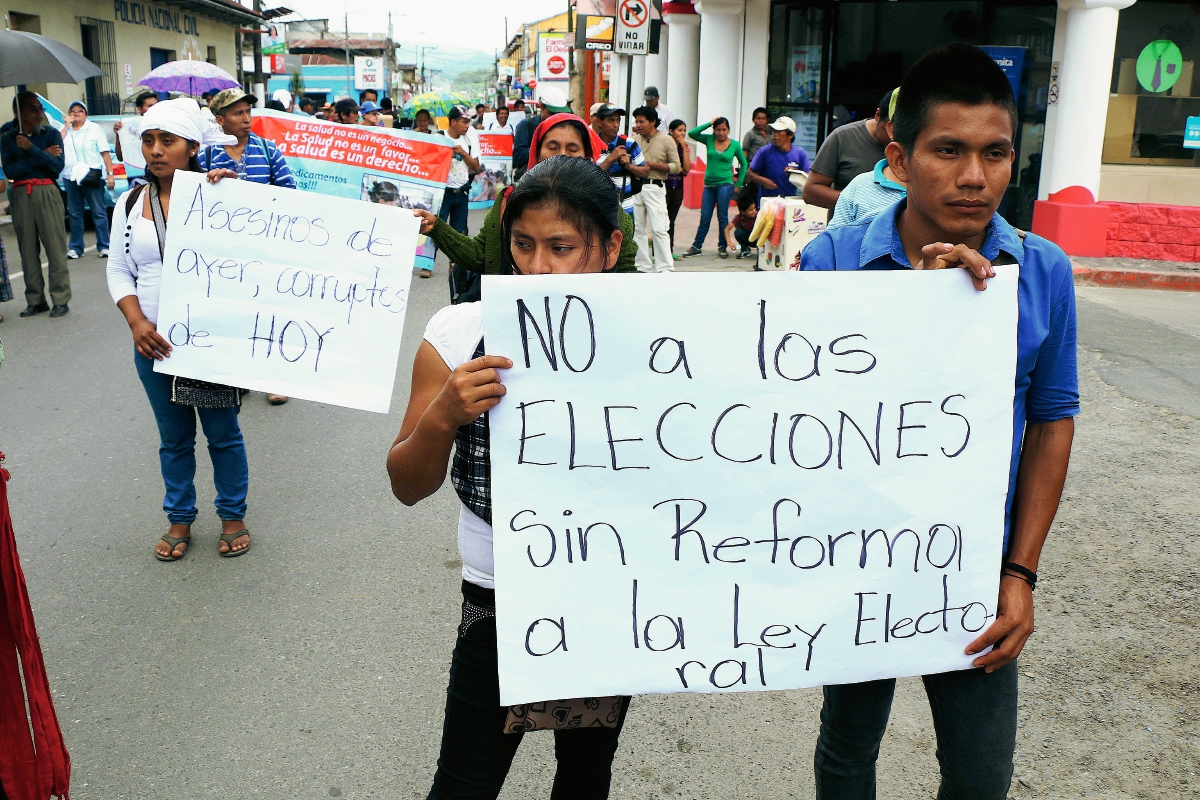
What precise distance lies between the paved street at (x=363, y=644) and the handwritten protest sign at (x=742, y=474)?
119cm

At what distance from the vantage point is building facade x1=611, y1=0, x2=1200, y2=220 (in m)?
13.1

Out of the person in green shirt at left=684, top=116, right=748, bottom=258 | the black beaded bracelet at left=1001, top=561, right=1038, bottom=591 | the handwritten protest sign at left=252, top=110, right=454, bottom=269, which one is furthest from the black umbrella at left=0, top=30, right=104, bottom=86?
the black beaded bracelet at left=1001, top=561, right=1038, bottom=591

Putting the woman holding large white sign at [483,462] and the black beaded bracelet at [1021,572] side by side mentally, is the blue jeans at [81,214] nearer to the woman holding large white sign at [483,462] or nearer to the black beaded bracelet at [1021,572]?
the woman holding large white sign at [483,462]

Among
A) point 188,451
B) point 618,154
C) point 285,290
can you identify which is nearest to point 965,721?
point 285,290

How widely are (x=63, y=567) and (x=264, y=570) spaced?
821 mm

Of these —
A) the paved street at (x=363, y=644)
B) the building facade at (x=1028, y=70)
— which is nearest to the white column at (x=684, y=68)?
the building facade at (x=1028, y=70)

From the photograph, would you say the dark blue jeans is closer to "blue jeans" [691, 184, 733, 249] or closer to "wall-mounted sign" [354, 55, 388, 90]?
"blue jeans" [691, 184, 733, 249]

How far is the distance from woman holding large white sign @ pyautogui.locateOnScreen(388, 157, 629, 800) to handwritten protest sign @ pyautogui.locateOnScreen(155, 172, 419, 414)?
2.22 m

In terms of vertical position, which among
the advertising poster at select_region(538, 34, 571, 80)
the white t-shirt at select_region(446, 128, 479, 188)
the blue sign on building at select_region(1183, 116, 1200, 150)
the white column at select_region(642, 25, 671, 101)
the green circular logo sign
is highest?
the advertising poster at select_region(538, 34, 571, 80)

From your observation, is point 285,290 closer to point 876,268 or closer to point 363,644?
point 363,644

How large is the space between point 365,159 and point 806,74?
35.8 ft

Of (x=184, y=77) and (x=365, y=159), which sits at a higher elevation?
(x=184, y=77)

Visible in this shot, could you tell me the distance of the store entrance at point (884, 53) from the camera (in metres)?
15.1

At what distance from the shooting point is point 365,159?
8547 millimetres
